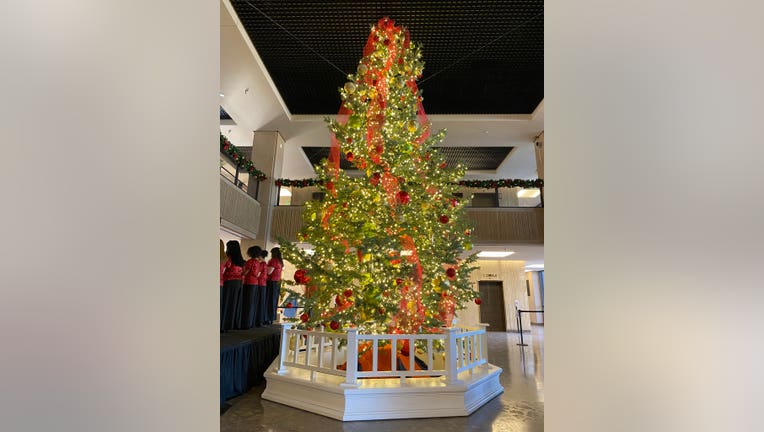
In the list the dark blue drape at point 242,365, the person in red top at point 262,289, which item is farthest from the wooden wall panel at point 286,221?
the dark blue drape at point 242,365

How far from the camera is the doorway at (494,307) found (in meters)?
12.5

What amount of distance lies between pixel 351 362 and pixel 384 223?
1.39 metres

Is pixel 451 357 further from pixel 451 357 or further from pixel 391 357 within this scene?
pixel 391 357

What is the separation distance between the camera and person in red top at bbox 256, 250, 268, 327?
588 cm

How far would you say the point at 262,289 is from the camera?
20.6 feet

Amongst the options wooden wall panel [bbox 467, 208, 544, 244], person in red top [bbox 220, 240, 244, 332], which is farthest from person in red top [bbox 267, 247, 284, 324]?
wooden wall panel [bbox 467, 208, 544, 244]

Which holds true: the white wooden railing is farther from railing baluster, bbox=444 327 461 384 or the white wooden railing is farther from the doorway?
the doorway

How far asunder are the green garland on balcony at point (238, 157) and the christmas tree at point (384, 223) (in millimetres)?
3570

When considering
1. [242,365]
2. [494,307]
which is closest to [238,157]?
[242,365]
